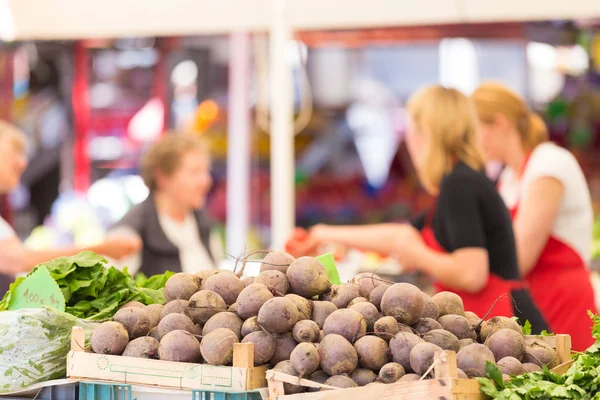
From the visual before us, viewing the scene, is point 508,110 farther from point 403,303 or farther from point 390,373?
point 390,373

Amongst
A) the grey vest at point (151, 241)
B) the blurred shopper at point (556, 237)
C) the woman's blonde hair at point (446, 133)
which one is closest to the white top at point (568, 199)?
the blurred shopper at point (556, 237)

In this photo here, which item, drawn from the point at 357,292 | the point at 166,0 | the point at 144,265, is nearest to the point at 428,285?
the point at 144,265

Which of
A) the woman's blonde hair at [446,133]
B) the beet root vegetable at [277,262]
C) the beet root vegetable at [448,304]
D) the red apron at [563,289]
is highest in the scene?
the woman's blonde hair at [446,133]

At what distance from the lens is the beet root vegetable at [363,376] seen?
1499 mm

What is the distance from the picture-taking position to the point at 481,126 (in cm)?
353

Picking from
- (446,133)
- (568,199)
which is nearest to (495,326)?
(446,133)

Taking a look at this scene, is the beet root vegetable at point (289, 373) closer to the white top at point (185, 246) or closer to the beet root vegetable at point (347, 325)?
the beet root vegetable at point (347, 325)

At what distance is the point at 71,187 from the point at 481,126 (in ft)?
14.4

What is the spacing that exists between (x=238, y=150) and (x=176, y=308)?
162 inches

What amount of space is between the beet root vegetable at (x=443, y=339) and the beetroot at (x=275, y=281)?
0.97 feet

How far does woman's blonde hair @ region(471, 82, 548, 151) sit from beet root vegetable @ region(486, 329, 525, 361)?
77.3 inches

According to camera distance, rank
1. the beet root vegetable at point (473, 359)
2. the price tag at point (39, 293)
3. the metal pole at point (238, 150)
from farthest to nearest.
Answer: the metal pole at point (238, 150) < the price tag at point (39, 293) < the beet root vegetable at point (473, 359)

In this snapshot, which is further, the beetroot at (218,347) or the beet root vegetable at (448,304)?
the beet root vegetable at (448,304)

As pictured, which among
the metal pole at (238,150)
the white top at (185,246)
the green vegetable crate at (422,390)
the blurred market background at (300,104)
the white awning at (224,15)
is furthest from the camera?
the blurred market background at (300,104)
